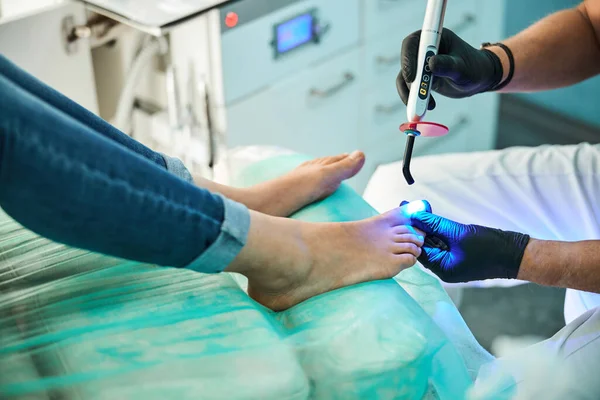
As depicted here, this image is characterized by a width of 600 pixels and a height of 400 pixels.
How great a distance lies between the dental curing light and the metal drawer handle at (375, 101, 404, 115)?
84cm

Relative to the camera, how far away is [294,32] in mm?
1648

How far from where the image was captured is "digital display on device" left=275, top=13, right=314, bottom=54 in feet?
5.31

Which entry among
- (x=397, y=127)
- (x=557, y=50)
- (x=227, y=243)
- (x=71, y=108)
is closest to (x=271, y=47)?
(x=397, y=127)

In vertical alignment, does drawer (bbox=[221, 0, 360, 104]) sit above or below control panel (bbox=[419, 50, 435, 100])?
below

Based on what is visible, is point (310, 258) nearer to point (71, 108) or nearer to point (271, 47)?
point (71, 108)

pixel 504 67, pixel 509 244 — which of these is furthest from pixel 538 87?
pixel 509 244

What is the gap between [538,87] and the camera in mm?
1271

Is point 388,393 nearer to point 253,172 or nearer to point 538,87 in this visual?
point 253,172

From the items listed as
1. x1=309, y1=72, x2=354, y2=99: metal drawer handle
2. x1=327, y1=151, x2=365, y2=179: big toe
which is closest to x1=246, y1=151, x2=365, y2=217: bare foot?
x1=327, y1=151, x2=365, y2=179: big toe

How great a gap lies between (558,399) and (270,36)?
1.00m

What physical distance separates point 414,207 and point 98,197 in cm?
49

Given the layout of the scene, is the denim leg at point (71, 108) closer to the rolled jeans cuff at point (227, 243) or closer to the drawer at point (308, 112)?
the rolled jeans cuff at point (227, 243)

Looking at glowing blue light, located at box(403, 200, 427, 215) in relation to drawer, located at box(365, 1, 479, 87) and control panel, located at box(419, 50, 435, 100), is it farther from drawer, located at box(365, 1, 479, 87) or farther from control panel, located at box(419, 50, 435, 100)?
drawer, located at box(365, 1, 479, 87)

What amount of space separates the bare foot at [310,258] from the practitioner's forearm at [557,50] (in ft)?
1.44
